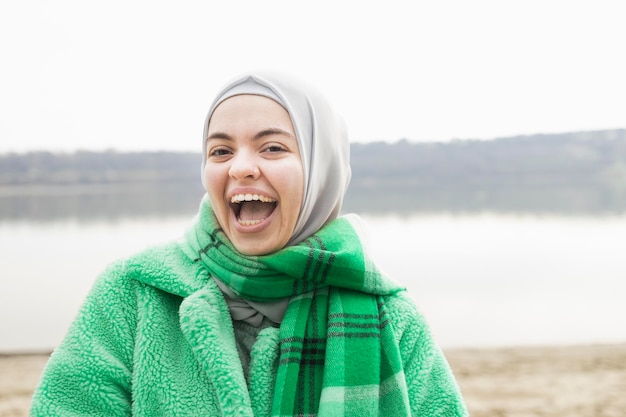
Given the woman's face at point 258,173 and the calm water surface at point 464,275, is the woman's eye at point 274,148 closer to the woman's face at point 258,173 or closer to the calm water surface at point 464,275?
the woman's face at point 258,173

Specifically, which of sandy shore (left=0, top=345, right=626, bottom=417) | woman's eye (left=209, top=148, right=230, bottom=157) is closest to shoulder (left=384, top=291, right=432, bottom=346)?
woman's eye (left=209, top=148, right=230, bottom=157)

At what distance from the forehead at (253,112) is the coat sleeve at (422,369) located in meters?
0.46

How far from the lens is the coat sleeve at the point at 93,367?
1262 millimetres

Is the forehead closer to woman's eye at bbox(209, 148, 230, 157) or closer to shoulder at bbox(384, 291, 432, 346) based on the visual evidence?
woman's eye at bbox(209, 148, 230, 157)

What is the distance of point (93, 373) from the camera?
126cm

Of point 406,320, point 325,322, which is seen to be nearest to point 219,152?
point 325,322

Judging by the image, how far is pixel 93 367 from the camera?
1.26 m

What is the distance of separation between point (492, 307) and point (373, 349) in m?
7.23

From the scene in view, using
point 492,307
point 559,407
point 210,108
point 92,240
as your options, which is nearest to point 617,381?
point 559,407

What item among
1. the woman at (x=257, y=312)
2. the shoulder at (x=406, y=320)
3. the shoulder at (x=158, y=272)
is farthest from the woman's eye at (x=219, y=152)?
the shoulder at (x=406, y=320)

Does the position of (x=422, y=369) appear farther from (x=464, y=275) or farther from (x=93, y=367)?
(x=464, y=275)

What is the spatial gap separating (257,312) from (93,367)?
332 millimetres

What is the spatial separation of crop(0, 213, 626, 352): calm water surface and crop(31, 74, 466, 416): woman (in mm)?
3438

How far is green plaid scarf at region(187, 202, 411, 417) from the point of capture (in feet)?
4.24
